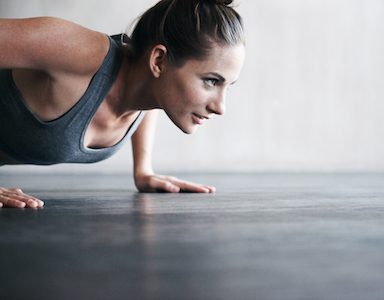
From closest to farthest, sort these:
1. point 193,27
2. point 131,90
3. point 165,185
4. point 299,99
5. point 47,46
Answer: point 47,46 < point 193,27 < point 131,90 < point 165,185 < point 299,99

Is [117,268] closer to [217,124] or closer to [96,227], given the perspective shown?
[96,227]

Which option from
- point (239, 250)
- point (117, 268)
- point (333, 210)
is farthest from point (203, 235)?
point (333, 210)

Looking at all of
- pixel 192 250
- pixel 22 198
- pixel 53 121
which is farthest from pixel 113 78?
pixel 192 250

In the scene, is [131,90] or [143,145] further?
[143,145]

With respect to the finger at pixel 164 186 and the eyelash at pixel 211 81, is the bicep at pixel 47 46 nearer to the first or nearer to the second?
the eyelash at pixel 211 81

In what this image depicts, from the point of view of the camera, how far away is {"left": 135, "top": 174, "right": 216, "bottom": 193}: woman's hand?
2195 mm

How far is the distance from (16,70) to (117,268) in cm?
104

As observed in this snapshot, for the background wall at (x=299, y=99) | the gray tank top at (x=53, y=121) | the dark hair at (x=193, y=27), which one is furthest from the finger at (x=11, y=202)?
the background wall at (x=299, y=99)

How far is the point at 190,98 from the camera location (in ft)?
5.92

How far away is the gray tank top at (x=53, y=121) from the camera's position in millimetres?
1795

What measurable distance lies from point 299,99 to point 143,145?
190 centimetres

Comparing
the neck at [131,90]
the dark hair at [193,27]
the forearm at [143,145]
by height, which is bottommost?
the forearm at [143,145]

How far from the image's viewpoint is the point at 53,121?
1804mm

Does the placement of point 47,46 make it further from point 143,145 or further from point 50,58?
point 143,145
